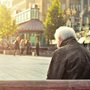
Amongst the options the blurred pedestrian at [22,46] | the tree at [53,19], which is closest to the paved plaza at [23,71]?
the blurred pedestrian at [22,46]

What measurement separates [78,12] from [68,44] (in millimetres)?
99748

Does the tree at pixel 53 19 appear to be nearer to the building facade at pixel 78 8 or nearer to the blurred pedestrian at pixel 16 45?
the building facade at pixel 78 8

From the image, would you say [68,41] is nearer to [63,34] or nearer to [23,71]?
[63,34]

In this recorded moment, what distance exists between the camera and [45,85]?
18.7ft

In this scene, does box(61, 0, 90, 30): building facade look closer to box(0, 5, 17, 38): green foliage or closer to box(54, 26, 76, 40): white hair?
box(0, 5, 17, 38): green foliage

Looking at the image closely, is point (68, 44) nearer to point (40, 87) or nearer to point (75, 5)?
point (40, 87)

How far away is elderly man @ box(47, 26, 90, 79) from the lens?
6540 millimetres

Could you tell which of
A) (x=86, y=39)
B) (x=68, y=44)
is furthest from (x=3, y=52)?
(x=68, y=44)

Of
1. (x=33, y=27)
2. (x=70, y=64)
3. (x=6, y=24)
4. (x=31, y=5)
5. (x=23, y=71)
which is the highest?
(x=31, y=5)

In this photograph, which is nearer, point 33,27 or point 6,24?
point 6,24

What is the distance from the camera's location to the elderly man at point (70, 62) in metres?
6.54

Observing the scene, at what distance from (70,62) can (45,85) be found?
95cm

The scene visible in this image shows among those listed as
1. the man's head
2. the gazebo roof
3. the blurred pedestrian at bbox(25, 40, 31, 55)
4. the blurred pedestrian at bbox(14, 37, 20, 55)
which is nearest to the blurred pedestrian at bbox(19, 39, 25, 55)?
the blurred pedestrian at bbox(25, 40, 31, 55)

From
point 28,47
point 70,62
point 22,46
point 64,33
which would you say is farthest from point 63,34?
point 28,47
